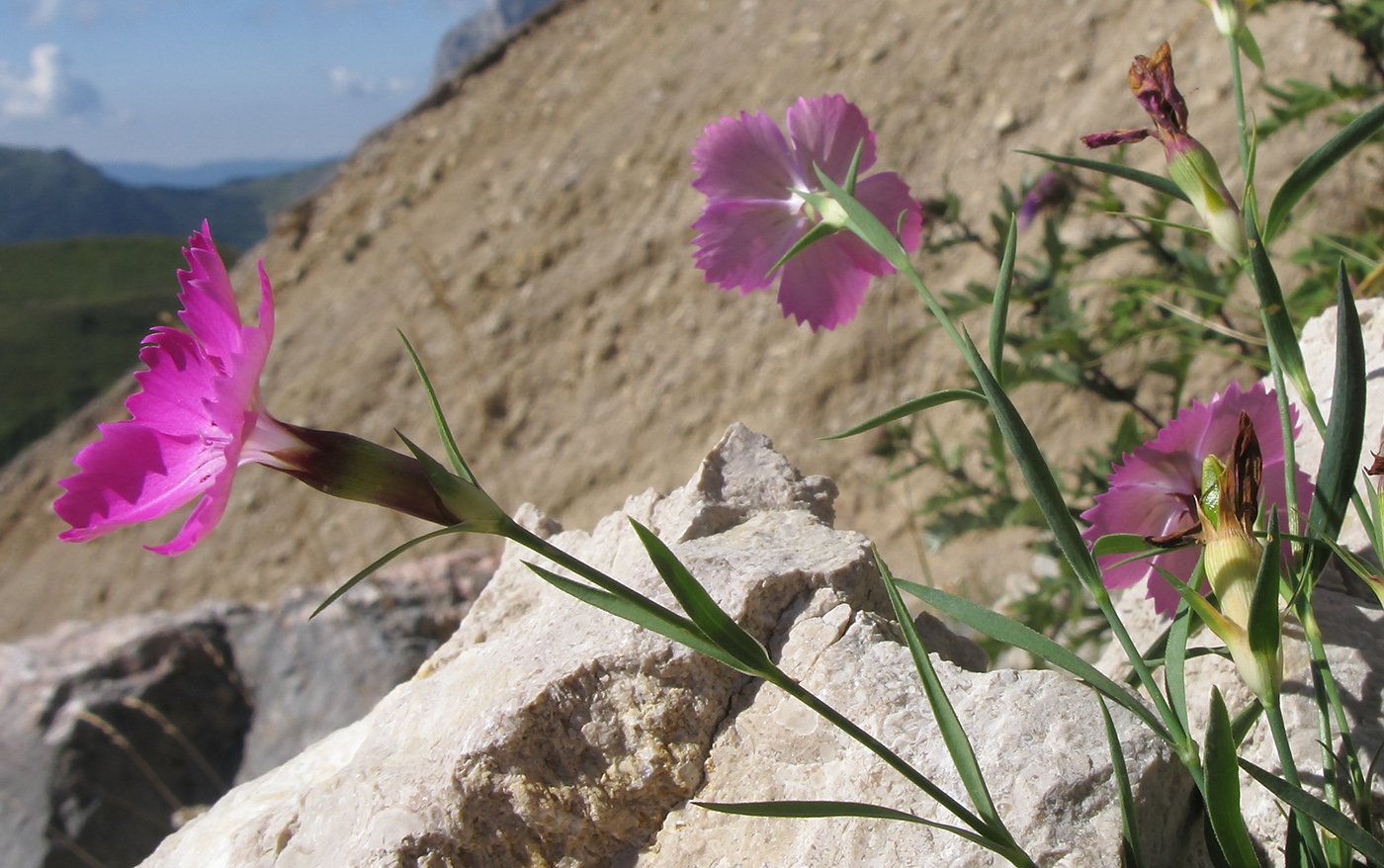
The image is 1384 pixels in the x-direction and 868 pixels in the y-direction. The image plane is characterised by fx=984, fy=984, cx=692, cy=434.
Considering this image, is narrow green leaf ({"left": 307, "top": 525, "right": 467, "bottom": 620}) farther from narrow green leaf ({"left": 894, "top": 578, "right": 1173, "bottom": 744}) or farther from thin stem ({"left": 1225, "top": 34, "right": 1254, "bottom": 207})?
thin stem ({"left": 1225, "top": 34, "right": 1254, "bottom": 207})

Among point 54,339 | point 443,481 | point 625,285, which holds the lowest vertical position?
point 443,481

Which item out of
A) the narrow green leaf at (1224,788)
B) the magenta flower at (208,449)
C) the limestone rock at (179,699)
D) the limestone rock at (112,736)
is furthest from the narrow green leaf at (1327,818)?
the limestone rock at (112,736)

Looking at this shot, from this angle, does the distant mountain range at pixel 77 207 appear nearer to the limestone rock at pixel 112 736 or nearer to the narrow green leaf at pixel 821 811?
the limestone rock at pixel 112 736

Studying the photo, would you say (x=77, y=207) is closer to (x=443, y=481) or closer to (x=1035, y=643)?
(x=443, y=481)

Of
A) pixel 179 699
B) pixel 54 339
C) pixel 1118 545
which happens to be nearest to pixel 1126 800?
pixel 1118 545

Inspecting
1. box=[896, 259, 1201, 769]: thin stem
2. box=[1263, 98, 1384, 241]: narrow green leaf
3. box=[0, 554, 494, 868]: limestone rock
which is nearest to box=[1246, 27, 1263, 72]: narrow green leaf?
box=[1263, 98, 1384, 241]: narrow green leaf
